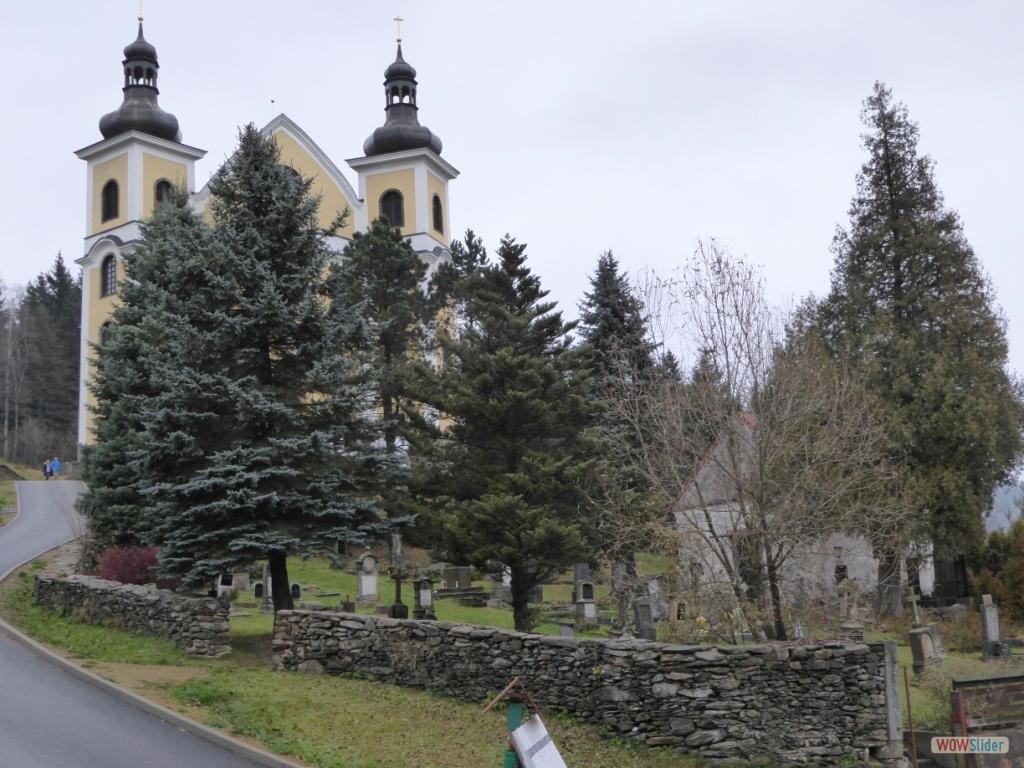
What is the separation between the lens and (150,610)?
621 inches

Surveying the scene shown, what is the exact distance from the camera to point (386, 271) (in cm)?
3262

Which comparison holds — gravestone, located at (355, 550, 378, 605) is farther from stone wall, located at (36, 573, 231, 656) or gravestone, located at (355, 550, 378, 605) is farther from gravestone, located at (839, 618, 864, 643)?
gravestone, located at (839, 618, 864, 643)

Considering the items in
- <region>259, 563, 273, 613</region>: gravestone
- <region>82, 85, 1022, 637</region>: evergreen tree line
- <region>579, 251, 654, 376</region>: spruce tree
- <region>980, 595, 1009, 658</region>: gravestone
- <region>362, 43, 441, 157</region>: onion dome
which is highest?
<region>362, 43, 441, 157</region>: onion dome

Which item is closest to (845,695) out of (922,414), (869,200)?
(922,414)

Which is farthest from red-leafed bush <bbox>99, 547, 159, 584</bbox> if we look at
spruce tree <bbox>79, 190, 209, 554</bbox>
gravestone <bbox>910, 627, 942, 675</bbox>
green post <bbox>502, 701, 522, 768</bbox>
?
green post <bbox>502, 701, 522, 768</bbox>

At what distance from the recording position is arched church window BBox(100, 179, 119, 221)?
4691 centimetres

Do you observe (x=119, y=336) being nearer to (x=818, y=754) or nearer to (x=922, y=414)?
(x=818, y=754)

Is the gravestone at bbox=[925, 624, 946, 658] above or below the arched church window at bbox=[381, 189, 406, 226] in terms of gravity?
below

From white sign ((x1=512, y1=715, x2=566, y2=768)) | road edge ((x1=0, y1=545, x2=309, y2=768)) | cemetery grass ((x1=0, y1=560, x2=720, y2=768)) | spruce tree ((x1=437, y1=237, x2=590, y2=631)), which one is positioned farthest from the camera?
spruce tree ((x1=437, y1=237, x2=590, y2=631))

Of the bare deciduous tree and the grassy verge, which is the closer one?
the bare deciduous tree

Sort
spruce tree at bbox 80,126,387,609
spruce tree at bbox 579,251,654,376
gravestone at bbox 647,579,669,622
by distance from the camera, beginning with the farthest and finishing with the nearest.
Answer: spruce tree at bbox 579,251,654,376 → gravestone at bbox 647,579,669,622 → spruce tree at bbox 80,126,387,609

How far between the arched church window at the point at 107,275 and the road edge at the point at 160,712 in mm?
33414

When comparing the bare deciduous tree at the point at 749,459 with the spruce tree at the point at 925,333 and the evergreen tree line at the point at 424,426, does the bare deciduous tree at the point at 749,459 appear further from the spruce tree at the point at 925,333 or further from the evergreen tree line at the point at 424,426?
the spruce tree at the point at 925,333

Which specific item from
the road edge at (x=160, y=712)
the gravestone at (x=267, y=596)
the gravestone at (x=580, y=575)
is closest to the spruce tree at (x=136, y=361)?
the road edge at (x=160, y=712)
